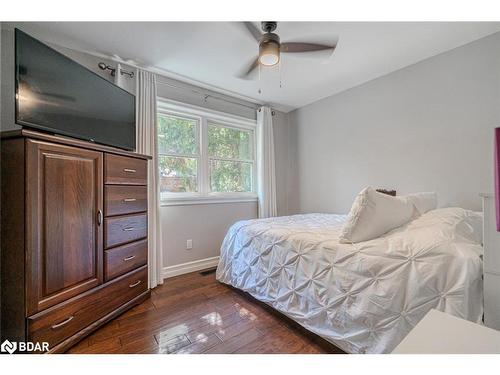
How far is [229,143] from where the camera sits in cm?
337

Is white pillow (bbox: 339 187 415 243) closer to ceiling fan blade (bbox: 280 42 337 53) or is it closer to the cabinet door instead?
ceiling fan blade (bbox: 280 42 337 53)

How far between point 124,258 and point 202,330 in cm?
85

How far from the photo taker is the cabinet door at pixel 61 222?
3.99 feet

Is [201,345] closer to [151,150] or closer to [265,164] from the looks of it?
[151,150]

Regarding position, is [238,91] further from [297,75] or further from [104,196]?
[104,196]

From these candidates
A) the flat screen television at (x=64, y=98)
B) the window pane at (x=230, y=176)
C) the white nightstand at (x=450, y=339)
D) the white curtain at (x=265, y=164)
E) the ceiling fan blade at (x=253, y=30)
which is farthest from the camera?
the white curtain at (x=265, y=164)

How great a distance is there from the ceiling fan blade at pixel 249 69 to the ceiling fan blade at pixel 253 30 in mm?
239

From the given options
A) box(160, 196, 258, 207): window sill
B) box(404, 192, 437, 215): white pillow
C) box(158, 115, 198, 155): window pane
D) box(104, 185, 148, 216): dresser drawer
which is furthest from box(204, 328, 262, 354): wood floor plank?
box(158, 115, 198, 155): window pane

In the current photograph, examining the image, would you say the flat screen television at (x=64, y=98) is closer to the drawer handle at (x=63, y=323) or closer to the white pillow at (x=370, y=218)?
the drawer handle at (x=63, y=323)

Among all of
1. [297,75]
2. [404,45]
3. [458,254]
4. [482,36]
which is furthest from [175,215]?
[482,36]

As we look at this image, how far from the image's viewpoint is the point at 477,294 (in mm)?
1009

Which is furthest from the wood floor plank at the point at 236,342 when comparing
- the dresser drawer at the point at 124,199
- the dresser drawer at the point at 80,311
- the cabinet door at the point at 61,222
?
the dresser drawer at the point at 124,199

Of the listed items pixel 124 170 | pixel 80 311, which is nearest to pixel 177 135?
pixel 124 170

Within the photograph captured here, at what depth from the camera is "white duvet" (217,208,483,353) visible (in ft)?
3.47
